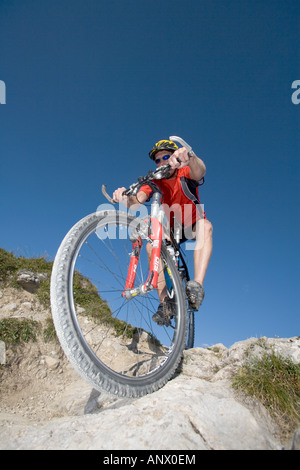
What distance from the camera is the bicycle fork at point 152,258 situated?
296 centimetres

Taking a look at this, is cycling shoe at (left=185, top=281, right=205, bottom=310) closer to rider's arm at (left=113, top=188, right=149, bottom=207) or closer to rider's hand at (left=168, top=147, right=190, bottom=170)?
rider's arm at (left=113, top=188, right=149, bottom=207)

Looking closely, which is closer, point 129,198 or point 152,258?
point 152,258

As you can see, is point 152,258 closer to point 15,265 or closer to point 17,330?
point 17,330

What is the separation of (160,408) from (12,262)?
15.5 feet

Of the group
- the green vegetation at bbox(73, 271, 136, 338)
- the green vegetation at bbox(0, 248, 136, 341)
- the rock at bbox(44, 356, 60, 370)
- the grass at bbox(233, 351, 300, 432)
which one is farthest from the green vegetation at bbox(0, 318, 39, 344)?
the grass at bbox(233, 351, 300, 432)

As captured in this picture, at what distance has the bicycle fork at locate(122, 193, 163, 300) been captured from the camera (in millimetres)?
2961

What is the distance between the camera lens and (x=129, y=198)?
378cm

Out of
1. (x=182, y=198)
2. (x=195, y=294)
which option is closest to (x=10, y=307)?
(x=195, y=294)

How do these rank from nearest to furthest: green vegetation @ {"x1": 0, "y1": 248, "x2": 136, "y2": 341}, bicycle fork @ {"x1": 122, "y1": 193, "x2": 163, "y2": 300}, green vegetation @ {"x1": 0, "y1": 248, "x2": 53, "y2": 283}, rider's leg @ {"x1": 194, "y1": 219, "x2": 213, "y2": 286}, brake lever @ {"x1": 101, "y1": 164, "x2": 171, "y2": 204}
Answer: bicycle fork @ {"x1": 122, "y1": 193, "x2": 163, "y2": 300} → brake lever @ {"x1": 101, "y1": 164, "x2": 171, "y2": 204} → rider's leg @ {"x1": 194, "y1": 219, "x2": 213, "y2": 286} → green vegetation @ {"x1": 0, "y1": 248, "x2": 136, "y2": 341} → green vegetation @ {"x1": 0, "y1": 248, "x2": 53, "y2": 283}

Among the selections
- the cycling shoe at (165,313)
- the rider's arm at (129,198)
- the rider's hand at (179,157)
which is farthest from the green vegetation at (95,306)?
the rider's hand at (179,157)

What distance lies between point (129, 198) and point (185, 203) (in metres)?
1.16

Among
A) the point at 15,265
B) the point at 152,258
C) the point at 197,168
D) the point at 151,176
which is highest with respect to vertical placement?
the point at 197,168

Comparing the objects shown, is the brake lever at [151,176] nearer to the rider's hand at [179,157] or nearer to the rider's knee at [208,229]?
the rider's hand at [179,157]
